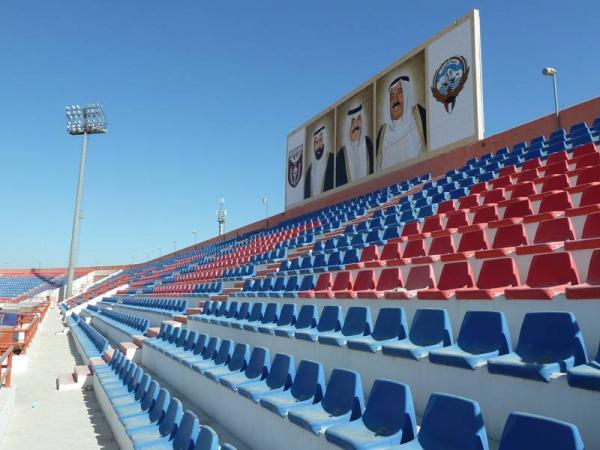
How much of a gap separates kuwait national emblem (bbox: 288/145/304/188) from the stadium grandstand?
139 inches

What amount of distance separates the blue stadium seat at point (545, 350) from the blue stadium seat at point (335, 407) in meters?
0.67

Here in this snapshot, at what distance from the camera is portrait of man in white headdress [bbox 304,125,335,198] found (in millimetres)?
12473

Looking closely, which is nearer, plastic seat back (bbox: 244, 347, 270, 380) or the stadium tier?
the stadium tier

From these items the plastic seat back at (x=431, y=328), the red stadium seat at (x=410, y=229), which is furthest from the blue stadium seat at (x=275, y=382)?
the red stadium seat at (x=410, y=229)

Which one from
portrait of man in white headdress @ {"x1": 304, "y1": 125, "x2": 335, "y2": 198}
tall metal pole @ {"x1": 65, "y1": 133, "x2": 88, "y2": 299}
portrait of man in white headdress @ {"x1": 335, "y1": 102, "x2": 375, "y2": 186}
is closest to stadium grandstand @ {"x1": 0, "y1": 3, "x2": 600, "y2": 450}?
portrait of man in white headdress @ {"x1": 335, "y1": 102, "x2": 375, "y2": 186}

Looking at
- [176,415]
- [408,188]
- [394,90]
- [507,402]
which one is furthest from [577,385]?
[394,90]

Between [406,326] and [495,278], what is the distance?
2.19 ft

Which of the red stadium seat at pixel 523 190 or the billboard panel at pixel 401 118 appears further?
the billboard panel at pixel 401 118

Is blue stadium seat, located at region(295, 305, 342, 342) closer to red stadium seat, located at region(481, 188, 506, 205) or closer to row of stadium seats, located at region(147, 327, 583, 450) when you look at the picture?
row of stadium seats, located at region(147, 327, 583, 450)

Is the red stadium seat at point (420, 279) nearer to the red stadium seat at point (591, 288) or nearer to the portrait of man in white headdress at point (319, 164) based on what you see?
the red stadium seat at point (591, 288)

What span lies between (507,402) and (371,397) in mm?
585

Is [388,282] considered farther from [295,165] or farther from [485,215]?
[295,165]

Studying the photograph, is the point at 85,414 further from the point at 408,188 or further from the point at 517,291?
the point at 408,188

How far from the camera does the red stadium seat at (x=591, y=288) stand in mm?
2168
